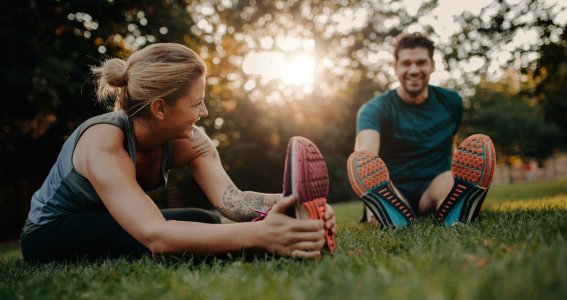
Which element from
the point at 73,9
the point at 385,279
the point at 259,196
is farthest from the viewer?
the point at 73,9

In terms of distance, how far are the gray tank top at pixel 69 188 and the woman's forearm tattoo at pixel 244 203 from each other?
63cm

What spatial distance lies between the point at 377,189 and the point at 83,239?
1.83 meters

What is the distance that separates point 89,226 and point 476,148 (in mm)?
2383

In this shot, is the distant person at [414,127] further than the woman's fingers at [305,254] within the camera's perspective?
Yes

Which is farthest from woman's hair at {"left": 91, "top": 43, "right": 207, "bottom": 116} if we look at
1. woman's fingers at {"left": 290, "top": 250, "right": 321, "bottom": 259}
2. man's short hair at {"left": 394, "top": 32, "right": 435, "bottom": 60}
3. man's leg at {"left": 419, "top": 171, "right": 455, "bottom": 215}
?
man's short hair at {"left": 394, "top": 32, "right": 435, "bottom": 60}

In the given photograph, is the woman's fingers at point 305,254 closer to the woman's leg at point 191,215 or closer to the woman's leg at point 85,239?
the woman's leg at point 85,239

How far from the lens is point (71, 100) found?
1174 centimetres

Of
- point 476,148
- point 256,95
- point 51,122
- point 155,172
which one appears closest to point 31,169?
point 51,122

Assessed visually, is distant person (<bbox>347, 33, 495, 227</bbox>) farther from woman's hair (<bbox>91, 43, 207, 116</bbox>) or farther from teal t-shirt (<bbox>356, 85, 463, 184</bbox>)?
woman's hair (<bbox>91, 43, 207, 116</bbox>)

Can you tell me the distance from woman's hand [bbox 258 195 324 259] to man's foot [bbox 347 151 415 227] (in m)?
0.98

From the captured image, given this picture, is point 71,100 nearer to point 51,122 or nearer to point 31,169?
point 51,122

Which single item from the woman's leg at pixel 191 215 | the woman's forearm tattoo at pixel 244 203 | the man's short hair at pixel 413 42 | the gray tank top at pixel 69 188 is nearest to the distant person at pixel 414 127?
the man's short hair at pixel 413 42

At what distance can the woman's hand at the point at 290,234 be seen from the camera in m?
1.80

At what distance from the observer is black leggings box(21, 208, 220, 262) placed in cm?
242
